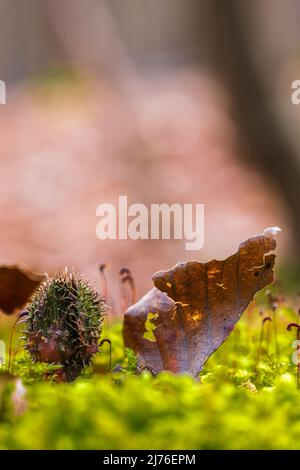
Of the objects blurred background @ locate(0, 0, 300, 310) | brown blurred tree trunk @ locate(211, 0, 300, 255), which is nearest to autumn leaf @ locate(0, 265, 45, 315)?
blurred background @ locate(0, 0, 300, 310)

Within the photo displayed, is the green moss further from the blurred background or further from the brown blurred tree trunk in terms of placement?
the brown blurred tree trunk

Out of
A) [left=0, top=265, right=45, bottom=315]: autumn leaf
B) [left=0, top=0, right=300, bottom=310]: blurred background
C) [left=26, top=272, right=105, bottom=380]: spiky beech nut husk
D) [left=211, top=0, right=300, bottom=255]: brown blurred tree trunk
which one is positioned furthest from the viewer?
[left=211, top=0, right=300, bottom=255]: brown blurred tree trunk

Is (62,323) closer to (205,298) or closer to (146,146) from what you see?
(205,298)

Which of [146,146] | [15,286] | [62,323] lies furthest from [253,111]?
[62,323]

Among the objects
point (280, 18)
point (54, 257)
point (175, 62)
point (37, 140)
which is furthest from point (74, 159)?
point (175, 62)

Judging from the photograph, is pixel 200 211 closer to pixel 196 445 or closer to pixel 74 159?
pixel 74 159

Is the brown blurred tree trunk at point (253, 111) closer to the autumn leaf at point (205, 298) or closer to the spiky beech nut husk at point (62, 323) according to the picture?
the autumn leaf at point (205, 298)

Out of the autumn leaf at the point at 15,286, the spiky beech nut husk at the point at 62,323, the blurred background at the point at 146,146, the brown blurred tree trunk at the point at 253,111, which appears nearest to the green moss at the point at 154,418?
the spiky beech nut husk at the point at 62,323
